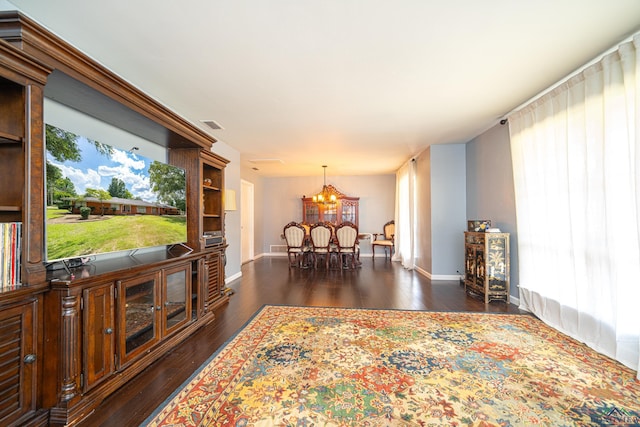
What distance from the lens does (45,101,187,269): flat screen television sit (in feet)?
5.22

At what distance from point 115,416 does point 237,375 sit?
69cm

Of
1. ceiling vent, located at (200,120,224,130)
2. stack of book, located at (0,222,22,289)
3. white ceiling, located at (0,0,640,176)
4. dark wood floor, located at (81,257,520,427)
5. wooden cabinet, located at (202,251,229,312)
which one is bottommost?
dark wood floor, located at (81,257,520,427)

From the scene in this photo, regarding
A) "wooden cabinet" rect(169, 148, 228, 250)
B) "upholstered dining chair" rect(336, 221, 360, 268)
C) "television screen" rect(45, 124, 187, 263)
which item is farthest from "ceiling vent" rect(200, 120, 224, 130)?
"upholstered dining chair" rect(336, 221, 360, 268)

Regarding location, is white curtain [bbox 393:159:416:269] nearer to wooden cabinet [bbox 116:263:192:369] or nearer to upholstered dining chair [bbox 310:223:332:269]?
upholstered dining chair [bbox 310:223:332:269]

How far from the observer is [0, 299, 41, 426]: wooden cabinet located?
3.94 feet

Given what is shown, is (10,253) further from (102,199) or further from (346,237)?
(346,237)

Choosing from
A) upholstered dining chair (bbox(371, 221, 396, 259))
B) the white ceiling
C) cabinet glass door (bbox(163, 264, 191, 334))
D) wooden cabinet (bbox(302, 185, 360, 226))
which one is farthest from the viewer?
wooden cabinet (bbox(302, 185, 360, 226))

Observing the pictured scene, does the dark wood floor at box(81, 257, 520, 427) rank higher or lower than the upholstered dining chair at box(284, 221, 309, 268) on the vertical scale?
lower

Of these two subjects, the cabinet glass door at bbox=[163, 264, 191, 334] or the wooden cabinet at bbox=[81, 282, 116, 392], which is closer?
the wooden cabinet at bbox=[81, 282, 116, 392]

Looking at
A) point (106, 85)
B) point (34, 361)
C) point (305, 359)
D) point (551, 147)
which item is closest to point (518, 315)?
point (551, 147)

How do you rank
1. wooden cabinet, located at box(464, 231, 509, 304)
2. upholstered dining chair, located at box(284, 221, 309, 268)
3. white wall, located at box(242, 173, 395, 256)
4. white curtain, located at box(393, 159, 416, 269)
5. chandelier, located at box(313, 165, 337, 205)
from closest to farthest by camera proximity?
wooden cabinet, located at box(464, 231, 509, 304) → white curtain, located at box(393, 159, 416, 269) → upholstered dining chair, located at box(284, 221, 309, 268) → chandelier, located at box(313, 165, 337, 205) → white wall, located at box(242, 173, 395, 256)

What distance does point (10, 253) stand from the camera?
1283 mm

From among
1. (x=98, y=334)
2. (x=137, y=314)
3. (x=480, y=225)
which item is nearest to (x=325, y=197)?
(x=480, y=225)

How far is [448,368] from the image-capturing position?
187 cm
